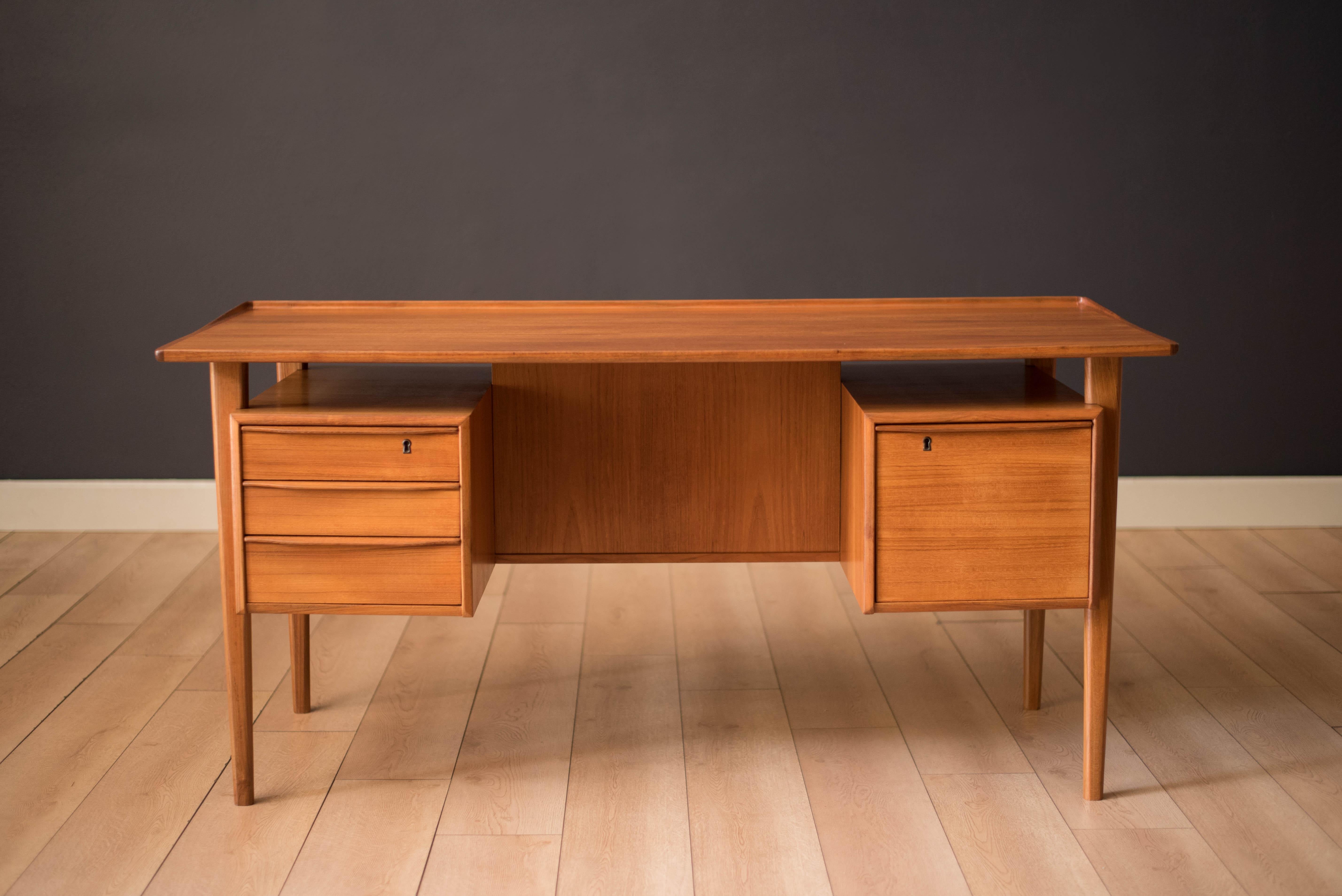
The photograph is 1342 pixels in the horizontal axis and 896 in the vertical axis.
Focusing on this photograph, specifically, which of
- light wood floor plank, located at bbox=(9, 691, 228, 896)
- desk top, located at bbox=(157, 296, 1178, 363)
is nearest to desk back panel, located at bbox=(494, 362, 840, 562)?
desk top, located at bbox=(157, 296, 1178, 363)

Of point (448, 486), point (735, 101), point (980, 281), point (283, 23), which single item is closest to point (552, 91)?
point (735, 101)

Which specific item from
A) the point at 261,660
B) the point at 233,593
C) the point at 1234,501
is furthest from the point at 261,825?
the point at 1234,501

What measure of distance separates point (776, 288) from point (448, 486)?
5.61ft

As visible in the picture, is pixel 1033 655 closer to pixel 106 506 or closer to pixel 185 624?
pixel 185 624

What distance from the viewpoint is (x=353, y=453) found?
5.79 ft

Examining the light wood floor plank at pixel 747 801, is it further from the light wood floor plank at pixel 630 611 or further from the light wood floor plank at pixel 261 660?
the light wood floor plank at pixel 261 660

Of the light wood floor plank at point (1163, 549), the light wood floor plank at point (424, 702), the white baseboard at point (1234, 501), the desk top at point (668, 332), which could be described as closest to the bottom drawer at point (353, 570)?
the desk top at point (668, 332)

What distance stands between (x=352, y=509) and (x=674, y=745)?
0.75m

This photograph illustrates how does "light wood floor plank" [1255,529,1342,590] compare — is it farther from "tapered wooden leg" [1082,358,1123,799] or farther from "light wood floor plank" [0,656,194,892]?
"light wood floor plank" [0,656,194,892]

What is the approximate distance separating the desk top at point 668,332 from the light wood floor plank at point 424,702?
60 cm

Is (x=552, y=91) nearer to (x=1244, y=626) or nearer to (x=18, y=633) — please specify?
(x=18, y=633)

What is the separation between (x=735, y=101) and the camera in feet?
10.5

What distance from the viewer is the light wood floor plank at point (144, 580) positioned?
274 cm

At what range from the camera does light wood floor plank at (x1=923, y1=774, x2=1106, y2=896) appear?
5.55 ft
